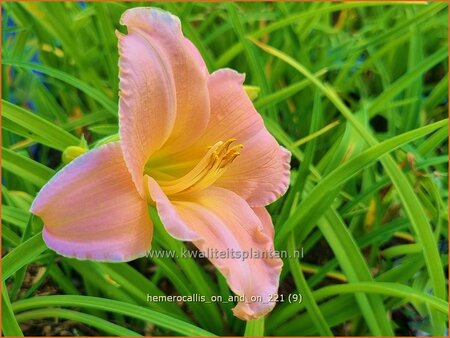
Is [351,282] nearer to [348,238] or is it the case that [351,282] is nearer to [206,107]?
[348,238]

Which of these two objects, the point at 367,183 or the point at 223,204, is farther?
the point at 367,183

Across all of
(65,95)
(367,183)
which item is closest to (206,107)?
(367,183)

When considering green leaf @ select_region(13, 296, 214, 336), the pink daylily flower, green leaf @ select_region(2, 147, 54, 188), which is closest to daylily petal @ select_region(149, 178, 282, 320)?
the pink daylily flower

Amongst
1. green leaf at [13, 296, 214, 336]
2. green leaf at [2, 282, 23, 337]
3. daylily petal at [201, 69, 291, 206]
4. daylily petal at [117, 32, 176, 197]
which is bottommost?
green leaf at [13, 296, 214, 336]

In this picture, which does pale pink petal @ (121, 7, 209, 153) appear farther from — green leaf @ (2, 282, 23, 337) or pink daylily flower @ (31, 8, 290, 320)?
green leaf @ (2, 282, 23, 337)

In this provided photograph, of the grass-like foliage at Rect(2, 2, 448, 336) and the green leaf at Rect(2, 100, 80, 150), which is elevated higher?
the green leaf at Rect(2, 100, 80, 150)

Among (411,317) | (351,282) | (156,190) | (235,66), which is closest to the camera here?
(156,190)

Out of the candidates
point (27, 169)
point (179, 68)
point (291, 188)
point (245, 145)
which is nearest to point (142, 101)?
point (179, 68)

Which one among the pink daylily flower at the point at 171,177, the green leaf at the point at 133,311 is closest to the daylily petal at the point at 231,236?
the pink daylily flower at the point at 171,177
